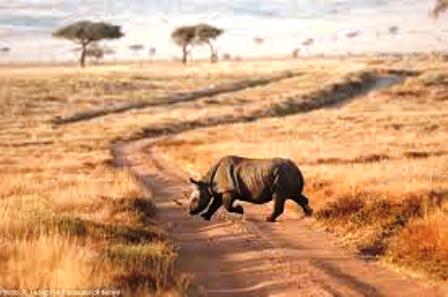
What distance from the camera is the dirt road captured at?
1389 centimetres

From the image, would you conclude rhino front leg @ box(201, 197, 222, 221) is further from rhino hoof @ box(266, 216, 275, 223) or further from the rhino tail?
the rhino tail

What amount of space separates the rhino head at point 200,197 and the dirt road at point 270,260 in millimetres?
304

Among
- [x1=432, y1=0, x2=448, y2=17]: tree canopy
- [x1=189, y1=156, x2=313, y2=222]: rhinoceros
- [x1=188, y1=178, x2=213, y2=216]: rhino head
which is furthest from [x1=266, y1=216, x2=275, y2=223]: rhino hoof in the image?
[x1=432, y1=0, x2=448, y2=17]: tree canopy

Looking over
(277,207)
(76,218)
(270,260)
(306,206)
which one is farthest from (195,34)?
(270,260)

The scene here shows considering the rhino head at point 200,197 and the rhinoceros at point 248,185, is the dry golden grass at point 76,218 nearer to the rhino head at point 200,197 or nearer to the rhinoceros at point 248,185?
the rhino head at point 200,197

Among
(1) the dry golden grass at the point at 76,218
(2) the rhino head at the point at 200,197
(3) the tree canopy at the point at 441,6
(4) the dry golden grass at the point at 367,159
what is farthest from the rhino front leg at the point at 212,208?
(3) the tree canopy at the point at 441,6

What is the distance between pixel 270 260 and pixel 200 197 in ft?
15.2

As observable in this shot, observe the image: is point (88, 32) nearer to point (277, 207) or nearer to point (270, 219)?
point (270, 219)

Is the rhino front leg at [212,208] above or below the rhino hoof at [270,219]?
above

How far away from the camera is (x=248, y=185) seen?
19922mm

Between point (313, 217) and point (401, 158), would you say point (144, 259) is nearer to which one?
point (313, 217)

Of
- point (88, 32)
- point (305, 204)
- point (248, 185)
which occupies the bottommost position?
point (305, 204)

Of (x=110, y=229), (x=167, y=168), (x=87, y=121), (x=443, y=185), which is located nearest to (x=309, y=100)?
(x=87, y=121)

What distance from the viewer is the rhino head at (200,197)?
20.2 metres
